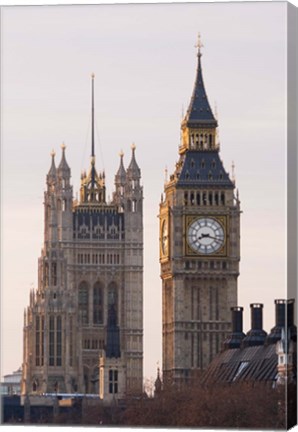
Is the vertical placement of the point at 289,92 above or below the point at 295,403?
above

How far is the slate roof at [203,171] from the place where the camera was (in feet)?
284

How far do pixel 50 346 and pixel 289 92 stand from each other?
28.0 meters

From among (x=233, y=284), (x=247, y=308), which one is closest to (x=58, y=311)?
(x=233, y=284)

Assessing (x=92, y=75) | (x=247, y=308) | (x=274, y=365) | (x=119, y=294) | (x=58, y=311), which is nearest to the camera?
(x=92, y=75)

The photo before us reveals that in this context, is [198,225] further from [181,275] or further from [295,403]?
[295,403]

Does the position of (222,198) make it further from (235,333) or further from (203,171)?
(235,333)

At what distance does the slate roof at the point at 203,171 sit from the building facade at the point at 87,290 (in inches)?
49.0

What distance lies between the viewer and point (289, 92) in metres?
68.1

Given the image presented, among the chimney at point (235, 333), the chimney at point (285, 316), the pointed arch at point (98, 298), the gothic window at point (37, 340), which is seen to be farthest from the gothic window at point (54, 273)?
the chimney at point (285, 316)

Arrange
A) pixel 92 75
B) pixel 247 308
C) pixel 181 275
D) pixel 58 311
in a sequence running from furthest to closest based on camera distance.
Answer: pixel 58 311 → pixel 181 275 → pixel 247 308 → pixel 92 75

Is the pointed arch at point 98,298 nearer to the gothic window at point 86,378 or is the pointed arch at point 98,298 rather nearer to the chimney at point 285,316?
the gothic window at point 86,378

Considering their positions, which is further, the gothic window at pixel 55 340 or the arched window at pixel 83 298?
the arched window at pixel 83 298

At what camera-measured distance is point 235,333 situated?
92.5m

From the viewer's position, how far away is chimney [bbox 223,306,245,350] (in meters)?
Answer: 87.3
